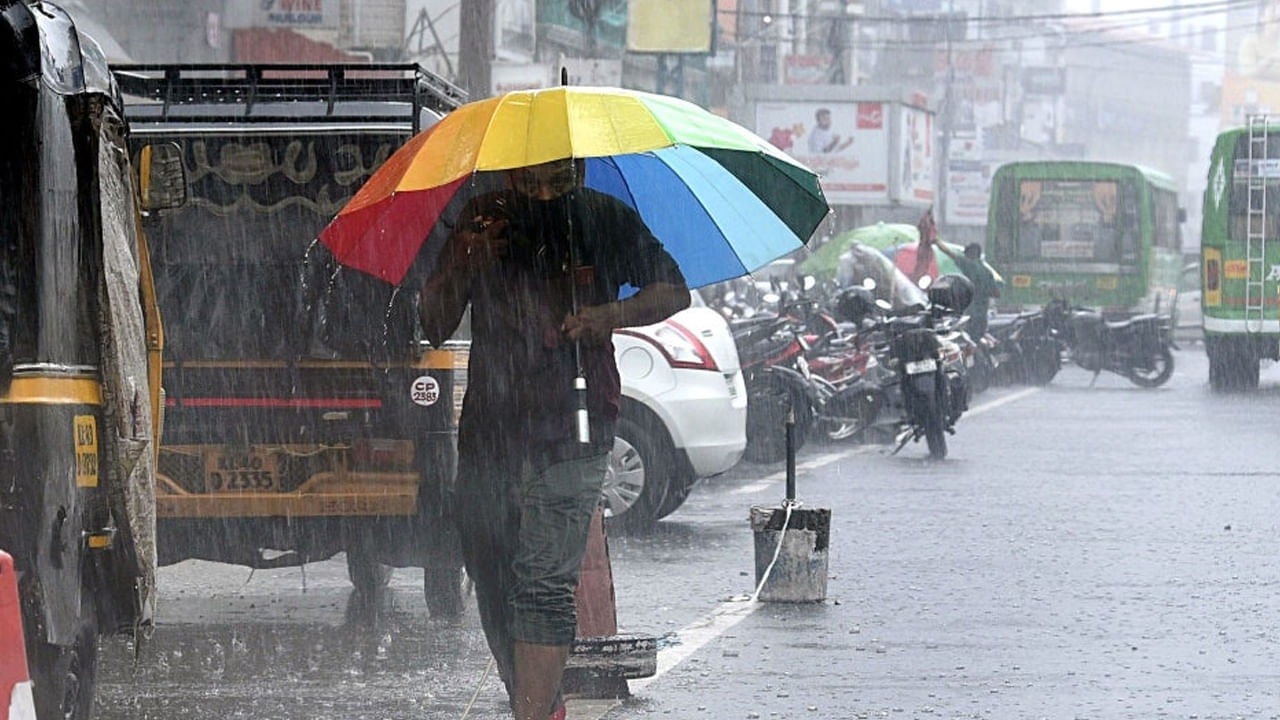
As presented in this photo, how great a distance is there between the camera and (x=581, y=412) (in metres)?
6.41

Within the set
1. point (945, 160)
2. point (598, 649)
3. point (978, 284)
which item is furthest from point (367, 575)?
point (945, 160)

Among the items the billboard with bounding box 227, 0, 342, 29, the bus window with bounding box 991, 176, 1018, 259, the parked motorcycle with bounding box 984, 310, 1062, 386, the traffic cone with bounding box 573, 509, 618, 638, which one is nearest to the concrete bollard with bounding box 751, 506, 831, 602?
the traffic cone with bounding box 573, 509, 618, 638

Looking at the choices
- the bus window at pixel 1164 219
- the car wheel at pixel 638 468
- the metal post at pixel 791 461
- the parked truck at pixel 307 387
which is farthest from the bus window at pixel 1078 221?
the parked truck at pixel 307 387

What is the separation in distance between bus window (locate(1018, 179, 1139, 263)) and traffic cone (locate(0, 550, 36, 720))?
3274 cm

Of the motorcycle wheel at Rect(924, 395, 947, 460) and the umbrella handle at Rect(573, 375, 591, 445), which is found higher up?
the umbrella handle at Rect(573, 375, 591, 445)

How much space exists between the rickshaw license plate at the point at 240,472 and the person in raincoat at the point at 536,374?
8.88 feet

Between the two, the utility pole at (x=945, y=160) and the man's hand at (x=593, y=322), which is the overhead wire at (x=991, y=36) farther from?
the man's hand at (x=593, y=322)

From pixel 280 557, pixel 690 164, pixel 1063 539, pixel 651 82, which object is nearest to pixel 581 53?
pixel 651 82

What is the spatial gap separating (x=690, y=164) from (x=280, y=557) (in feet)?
11.4

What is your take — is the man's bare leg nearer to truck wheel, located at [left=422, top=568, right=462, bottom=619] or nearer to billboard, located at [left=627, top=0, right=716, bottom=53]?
truck wheel, located at [left=422, top=568, right=462, bottom=619]

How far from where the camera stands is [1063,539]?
1270 cm

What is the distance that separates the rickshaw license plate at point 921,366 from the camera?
1838 centimetres

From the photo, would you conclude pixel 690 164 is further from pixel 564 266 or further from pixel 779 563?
pixel 779 563

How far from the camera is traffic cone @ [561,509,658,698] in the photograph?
777cm
